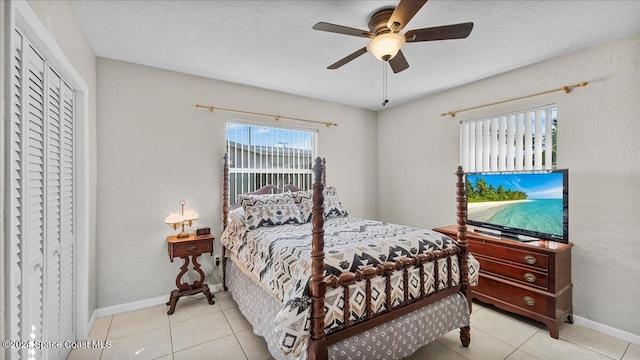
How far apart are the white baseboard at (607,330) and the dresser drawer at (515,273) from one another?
0.59 m

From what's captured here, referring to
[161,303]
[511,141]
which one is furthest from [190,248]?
[511,141]

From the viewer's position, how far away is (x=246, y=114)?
11.5 ft

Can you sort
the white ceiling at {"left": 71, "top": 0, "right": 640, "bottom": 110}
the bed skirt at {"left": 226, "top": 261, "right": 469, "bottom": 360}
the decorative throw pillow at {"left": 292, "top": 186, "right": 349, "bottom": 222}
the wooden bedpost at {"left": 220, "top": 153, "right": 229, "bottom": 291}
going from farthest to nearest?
the wooden bedpost at {"left": 220, "top": 153, "right": 229, "bottom": 291} < the decorative throw pillow at {"left": 292, "top": 186, "right": 349, "bottom": 222} < the white ceiling at {"left": 71, "top": 0, "right": 640, "bottom": 110} < the bed skirt at {"left": 226, "top": 261, "right": 469, "bottom": 360}

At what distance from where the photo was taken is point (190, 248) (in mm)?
2809

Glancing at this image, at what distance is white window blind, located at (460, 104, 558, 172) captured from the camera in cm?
275

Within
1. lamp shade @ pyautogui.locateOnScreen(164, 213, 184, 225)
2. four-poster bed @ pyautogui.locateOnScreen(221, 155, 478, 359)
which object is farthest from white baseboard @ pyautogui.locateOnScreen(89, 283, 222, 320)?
four-poster bed @ pyautogui.locateOnScreen(221, 155, 478, 359)

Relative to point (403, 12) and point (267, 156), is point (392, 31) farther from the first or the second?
point (267, 156)

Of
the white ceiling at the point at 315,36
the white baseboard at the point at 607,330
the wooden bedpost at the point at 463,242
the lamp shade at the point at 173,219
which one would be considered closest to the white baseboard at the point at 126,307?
the lamp shade at the point at 173,219

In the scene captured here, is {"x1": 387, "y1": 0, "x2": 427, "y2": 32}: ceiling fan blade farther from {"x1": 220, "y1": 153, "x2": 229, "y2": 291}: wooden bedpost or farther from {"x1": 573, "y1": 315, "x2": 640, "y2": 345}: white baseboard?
{"x1": 573, "y1": 315, "x2": 640, "y2": 345}: white baseboard

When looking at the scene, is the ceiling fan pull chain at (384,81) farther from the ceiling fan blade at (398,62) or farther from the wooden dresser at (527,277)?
the wooden dresser at (527,277)

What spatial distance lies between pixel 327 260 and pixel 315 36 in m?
1.82

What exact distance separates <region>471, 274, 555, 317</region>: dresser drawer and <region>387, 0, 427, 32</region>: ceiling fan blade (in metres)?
2.52

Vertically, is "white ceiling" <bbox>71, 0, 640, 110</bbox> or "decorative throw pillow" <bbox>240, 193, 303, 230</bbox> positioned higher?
"white ceiling" <bbox>71, 0, 640, 110</bbox>

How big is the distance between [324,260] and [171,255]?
76.4 inches
